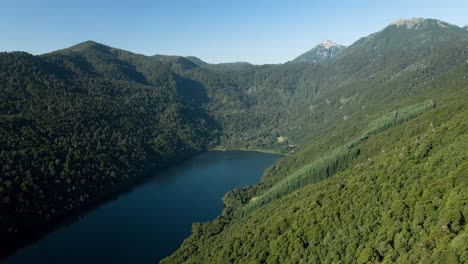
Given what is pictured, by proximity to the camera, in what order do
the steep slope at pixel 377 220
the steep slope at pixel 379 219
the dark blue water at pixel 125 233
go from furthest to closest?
1. the dark blue water at pixel 125 233
2. the steep slope at pixel 377 220
3. the steep slope at pixel 379 219

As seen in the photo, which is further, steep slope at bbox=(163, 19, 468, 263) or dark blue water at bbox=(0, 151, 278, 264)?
dark blue water at bbox=(0, 151, 278, 264)

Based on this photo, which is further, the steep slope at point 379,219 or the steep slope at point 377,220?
the steep slope at point 377,220

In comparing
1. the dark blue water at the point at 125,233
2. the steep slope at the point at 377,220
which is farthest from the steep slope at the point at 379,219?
the dark blue water at the point at 125,233

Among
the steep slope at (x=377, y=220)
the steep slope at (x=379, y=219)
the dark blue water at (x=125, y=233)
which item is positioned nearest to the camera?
the steep slope at (x=379, y=219)

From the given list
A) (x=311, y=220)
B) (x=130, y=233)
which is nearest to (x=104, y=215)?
(x=130, y=233)

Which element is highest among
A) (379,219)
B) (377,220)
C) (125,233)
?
(379,219)

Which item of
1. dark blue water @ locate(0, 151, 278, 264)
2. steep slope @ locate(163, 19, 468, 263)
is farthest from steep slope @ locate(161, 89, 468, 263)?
dark blue water @ locate(0, 151, 278, 264)

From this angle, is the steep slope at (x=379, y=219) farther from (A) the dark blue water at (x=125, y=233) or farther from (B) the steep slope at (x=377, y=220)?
(A) the dark blue water at (x=125, y=233)

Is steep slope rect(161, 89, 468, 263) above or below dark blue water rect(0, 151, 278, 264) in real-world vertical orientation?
above

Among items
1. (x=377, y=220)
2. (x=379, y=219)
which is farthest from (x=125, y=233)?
(x=379, y=219)

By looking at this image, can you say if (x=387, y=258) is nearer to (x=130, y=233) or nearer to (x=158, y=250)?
(x=158, y=250)

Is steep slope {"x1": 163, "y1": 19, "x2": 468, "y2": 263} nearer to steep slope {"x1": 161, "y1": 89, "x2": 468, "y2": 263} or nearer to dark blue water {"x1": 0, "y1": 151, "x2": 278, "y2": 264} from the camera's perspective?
steep slope {"x1": 161, "y1": 89, "x2": 468, "y2": 263}

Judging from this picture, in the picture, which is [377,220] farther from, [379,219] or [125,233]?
[125,233]
